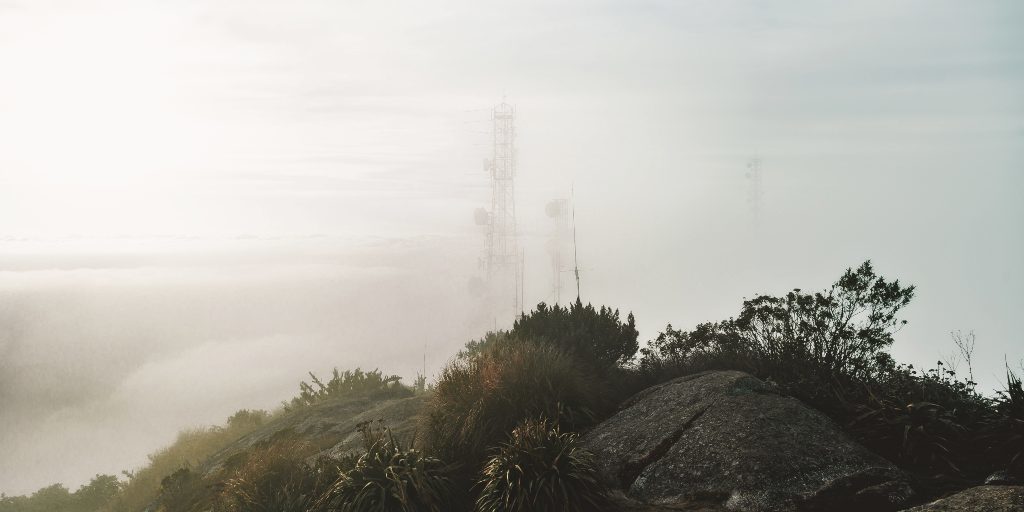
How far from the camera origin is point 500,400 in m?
11.7

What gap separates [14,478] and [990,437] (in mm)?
242898

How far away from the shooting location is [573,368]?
45.5 ft

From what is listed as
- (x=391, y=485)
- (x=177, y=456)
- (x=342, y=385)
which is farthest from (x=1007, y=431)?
(x=177, y=456)

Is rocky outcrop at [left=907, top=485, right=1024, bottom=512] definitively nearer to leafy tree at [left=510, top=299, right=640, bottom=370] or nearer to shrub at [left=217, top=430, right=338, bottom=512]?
leafy tree at [left=510, top=299, right=640, bottom=370]

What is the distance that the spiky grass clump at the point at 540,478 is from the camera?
8.84m

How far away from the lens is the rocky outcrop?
6.71 m

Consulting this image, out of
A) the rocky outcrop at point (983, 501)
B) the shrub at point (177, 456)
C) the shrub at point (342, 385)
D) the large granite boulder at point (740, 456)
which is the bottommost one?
the shrub at point (177, 456)

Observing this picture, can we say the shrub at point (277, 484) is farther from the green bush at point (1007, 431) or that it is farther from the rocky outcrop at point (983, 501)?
the green bush at point (1007, 431)

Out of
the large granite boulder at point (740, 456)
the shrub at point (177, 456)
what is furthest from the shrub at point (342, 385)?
the large granite boulder at point (740, 456)

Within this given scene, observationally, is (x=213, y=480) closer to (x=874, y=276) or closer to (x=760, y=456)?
(x=760, y=456)

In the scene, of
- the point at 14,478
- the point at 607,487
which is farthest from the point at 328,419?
the point at 14,478

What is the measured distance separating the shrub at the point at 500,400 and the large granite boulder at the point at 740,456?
0.95 metres

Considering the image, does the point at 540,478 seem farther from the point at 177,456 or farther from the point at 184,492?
the point at 177,456

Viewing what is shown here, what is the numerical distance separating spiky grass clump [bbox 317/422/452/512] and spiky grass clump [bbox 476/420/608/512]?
863 mm
